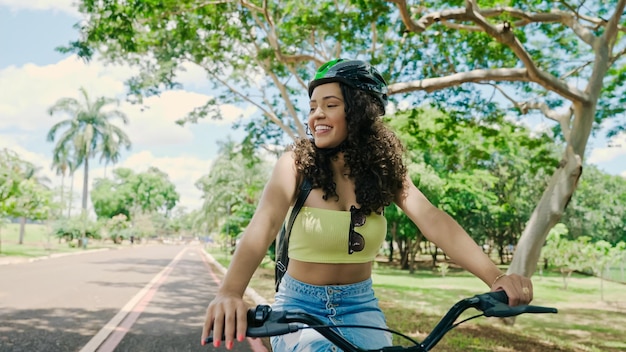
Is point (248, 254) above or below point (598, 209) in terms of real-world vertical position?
below

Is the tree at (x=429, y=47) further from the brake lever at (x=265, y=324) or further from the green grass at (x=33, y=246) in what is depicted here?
the green grass at (x=33, y=246)

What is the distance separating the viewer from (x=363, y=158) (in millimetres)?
2400

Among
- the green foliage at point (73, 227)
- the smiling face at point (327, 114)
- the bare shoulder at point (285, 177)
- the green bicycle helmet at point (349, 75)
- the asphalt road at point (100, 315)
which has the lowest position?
the asphalt road at point (100, 315)

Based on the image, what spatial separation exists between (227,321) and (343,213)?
811 mm

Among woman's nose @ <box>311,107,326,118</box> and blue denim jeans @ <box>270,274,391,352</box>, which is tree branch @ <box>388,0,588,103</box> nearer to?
woman's nose @ <box>311,107,326,118</box>

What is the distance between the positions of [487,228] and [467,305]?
1666 inches

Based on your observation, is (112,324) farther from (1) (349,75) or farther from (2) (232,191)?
(2) (232,191)

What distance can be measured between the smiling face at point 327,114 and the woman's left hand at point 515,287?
2.80 feet

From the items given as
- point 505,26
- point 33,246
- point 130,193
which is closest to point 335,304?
point 505,26

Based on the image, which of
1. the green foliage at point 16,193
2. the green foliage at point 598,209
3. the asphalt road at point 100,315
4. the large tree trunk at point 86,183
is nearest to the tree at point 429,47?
the asphalt road at point 100,315

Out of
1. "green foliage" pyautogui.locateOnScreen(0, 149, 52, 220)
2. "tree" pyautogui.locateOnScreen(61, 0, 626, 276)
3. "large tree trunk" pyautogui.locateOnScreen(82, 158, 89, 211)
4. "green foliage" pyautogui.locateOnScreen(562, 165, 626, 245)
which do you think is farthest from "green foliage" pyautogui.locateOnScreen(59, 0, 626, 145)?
"large tree trunk" pyautogui.locateOnScreen(82, 158, 89, 211)

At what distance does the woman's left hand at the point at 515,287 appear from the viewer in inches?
75.8

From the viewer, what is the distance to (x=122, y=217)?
2771 inches

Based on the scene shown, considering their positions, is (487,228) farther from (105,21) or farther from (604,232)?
(105,21)
